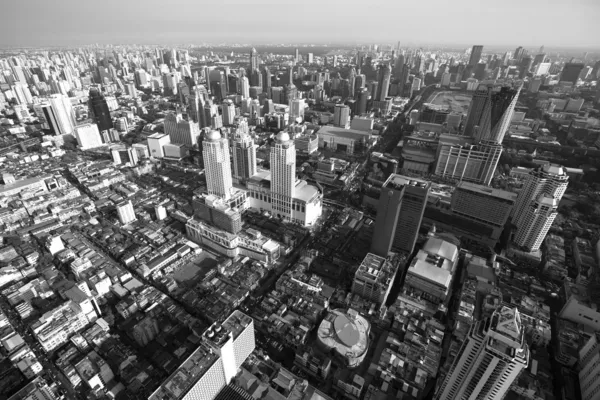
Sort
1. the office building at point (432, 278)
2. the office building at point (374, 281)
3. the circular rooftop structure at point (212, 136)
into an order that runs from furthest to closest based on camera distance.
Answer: the circular rooftop structure at point (212, 136)
the office building at point (432, 278)
the office building at point (374, 281)

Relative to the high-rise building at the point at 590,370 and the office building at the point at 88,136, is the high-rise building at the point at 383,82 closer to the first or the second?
the office building at the point at 88,136

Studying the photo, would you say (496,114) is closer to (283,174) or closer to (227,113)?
(283,174)

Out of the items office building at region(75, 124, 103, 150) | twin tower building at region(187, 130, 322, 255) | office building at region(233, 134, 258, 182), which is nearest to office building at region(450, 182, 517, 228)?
twin tower building at region(187, 130, 322, 255)

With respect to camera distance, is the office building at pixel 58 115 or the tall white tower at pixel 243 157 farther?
the office building at pixel 58 115

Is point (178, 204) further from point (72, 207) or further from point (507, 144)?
point (507, 144)

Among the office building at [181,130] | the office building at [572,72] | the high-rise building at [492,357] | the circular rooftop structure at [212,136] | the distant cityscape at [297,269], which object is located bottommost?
the distant cityscape at [297,269]

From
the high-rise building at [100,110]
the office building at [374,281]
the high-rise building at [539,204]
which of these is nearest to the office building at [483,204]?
the high-rise building at [539,204]

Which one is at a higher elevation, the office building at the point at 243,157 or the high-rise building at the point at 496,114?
the high-rise building at the point at 496,114

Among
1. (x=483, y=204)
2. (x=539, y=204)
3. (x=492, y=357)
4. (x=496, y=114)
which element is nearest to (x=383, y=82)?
(x=496, y=114)
